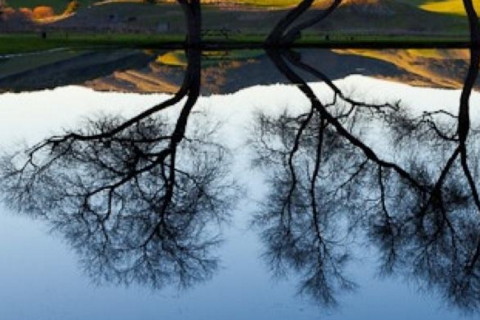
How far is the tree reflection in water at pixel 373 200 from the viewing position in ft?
48.4

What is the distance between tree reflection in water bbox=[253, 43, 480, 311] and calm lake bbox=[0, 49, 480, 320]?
0.17ft

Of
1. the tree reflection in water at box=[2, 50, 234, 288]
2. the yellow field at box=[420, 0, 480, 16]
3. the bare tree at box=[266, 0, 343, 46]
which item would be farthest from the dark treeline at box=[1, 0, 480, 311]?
the yellow field at box=[420, 0, 480, 16]

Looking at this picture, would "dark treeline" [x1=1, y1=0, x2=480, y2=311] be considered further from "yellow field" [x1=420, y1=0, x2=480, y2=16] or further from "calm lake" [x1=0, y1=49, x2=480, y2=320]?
"yellow field" [x1=420, y1=0, x2=480, y2=16]

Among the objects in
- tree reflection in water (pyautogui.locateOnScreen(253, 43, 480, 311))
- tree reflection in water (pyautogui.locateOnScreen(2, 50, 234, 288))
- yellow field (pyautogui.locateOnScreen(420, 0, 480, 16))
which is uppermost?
tree reflection in water (pyautogui.locateOnScreen(253, 43, 480, 311))

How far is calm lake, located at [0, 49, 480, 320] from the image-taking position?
1372 cm

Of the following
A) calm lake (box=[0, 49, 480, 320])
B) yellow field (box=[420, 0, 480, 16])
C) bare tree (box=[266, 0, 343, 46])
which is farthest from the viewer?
yellow field (box=[420, 0, 480, 16])

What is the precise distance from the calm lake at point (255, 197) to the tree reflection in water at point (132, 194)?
5cm

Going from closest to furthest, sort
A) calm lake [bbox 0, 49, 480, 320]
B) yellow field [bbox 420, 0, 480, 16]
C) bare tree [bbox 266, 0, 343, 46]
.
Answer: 1. calm lake [bbox 0, 49, 480, 320]
2. bare tree [bbox 266, 0, 343, 46]
3. yellow field [bbox 420, 0, 480, 16]

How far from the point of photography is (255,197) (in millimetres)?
19125

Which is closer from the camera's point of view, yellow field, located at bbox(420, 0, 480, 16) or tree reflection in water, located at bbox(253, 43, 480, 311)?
tree reflection in water, located at bbox(253, 43, 480, 311)

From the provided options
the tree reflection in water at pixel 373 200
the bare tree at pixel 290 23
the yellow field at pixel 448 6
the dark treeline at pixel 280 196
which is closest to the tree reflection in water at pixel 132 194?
the dark treeline at pixel 280 196

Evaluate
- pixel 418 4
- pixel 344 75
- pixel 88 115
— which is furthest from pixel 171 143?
pixel 418 4

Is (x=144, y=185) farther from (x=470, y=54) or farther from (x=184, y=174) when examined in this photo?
(x=470, y=54)

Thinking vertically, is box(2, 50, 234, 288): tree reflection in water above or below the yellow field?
above
